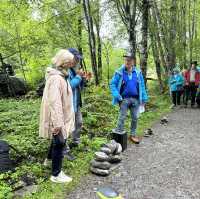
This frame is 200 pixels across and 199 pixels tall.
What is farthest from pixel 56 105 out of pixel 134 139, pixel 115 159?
pixel 134 139

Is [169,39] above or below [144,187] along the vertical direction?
above

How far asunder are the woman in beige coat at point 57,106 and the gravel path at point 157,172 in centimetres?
88

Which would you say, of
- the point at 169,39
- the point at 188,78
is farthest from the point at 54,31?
the point at 188,78

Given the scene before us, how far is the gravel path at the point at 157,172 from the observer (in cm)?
599

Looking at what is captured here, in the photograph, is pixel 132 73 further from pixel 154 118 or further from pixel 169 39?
pixel 169 39

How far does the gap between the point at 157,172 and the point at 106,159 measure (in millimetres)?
990

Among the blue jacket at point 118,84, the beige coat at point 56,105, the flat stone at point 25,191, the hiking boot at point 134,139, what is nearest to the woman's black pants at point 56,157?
the beige coat at point 56,105

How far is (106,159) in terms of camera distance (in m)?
7.14

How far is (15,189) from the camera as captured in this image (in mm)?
5711

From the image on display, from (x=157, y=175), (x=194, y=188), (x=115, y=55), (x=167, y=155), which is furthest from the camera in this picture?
(x=115, y=55)

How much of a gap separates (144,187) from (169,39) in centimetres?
1679

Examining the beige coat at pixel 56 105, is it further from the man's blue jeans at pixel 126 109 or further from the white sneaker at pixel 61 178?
the man's blue jeans at pixel 126 109

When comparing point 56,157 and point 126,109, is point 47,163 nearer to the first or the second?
point 56,157

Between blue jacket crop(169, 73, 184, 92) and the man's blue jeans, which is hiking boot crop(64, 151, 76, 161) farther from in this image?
blue jacket crop(169, 73, 184, 92)
